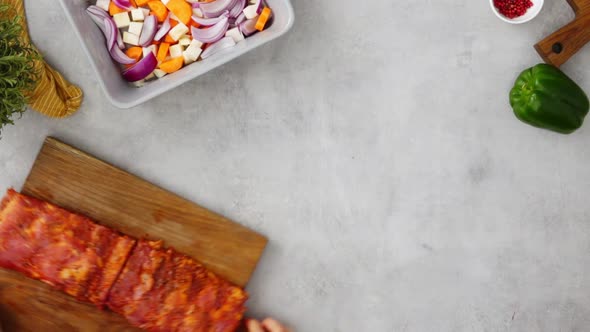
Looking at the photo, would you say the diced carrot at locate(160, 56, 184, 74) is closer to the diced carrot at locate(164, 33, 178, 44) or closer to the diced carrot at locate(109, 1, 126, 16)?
the diced carrot at locate(164, 33, 178, 44)

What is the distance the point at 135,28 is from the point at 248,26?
0.42 m

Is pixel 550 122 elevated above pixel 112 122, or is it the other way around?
pixel 112 122

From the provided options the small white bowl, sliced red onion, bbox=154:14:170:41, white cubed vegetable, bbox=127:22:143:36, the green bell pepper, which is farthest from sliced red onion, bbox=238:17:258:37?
the green bell pepper

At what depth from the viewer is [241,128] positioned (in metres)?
2.18

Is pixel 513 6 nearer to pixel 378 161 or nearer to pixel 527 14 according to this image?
pixel 527 14

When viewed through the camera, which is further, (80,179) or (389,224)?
(389,224)

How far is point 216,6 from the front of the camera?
1.99 meters

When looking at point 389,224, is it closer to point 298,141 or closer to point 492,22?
point 298,141

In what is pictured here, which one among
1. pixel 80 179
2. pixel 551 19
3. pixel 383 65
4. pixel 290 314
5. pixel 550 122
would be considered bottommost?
pixel 290 314

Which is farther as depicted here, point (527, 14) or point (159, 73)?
point (527, 14)

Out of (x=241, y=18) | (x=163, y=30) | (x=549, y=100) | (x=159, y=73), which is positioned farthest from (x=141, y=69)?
(x=549, y=100)

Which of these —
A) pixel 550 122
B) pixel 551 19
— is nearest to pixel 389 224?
pixel 550 122

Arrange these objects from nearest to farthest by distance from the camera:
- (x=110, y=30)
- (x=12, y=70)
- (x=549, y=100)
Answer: (x=12, y=70) → (x=110, y=30) → (x=549, y=100)

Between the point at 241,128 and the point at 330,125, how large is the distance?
36 cm
